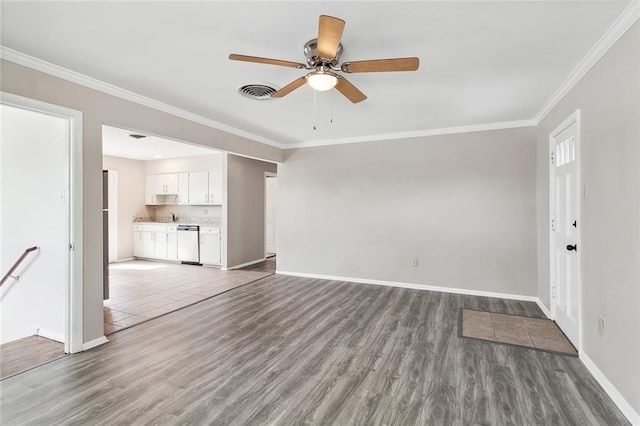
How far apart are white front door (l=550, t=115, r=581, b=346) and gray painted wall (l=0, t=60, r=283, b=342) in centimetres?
441

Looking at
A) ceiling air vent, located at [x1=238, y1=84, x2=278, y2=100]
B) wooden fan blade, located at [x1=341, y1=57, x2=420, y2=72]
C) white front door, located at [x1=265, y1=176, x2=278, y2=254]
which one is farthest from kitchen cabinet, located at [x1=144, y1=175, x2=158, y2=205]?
wooden fan blade, located at [x1=341, y1=57, x2=420, y2=72]

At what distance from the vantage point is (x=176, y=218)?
7.98 metres

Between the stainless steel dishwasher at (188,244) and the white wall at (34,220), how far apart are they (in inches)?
140

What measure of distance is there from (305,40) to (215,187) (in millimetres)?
5404

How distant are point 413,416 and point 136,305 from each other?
3.75 m

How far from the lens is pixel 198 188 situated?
7.27 metres

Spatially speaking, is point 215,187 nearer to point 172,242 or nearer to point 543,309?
point 172,242

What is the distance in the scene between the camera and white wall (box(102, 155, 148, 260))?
747cm

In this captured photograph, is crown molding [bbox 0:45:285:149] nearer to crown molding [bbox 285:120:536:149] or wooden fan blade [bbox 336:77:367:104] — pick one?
crown molding [bbox 285:120:536:149]

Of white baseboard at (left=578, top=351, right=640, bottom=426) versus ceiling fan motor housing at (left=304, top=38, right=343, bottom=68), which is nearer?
white baseboard at (left=578, top=351, right=640, bottom=426)

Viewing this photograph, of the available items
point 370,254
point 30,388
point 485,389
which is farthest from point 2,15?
point 370,254

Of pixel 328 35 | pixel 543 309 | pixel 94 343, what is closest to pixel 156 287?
pixel 94 343

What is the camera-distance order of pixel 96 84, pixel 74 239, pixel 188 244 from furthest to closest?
1. pixel 188 244
2. pixel 96 84
3. pixel 74 239

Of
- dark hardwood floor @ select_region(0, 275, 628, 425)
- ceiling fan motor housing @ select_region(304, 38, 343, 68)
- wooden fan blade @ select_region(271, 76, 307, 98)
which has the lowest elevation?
dark hardwood floor @ select_region(0, 275, 628, 425)
